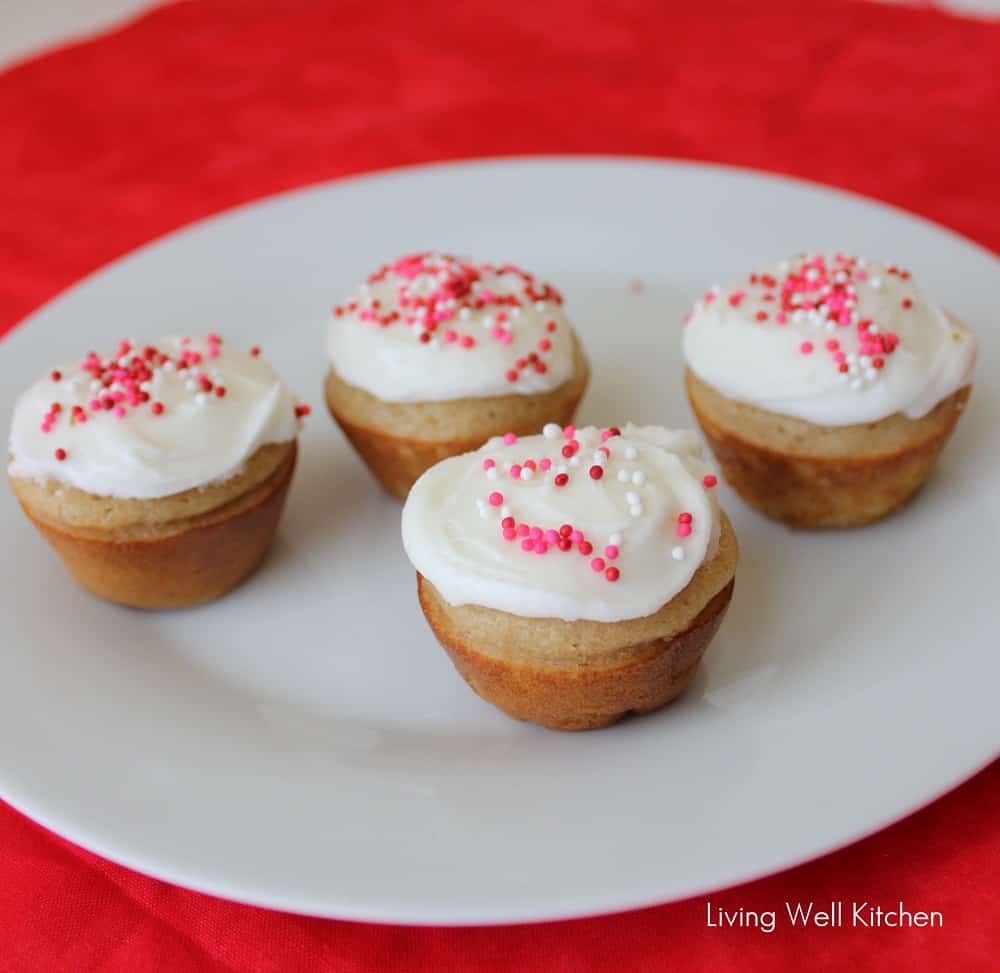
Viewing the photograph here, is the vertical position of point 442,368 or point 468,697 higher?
point 442,368

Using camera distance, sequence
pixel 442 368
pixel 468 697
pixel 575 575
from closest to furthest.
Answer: pixel 575 575 → pixel 468 697 → pixel 442 368

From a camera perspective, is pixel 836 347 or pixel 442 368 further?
pixel 442 368

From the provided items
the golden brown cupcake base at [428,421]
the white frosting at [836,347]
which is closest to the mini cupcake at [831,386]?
the white frosting at [836,347]

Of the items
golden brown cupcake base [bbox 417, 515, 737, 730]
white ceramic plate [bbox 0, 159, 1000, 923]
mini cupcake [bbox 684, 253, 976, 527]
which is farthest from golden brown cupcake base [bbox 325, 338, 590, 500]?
golden brown cupcake base [bbox 417, 515, 737, 730]

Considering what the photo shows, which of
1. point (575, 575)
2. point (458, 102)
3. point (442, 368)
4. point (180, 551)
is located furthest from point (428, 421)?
point (458, 102)

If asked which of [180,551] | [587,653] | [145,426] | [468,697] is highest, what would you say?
[145,426]

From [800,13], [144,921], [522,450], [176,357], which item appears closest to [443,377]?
[522,450]

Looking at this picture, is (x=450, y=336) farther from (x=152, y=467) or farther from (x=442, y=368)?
(x=152, y=467)

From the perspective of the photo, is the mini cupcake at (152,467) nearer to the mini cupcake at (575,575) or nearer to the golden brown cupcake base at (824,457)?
the mini cupcake at (575,575)
